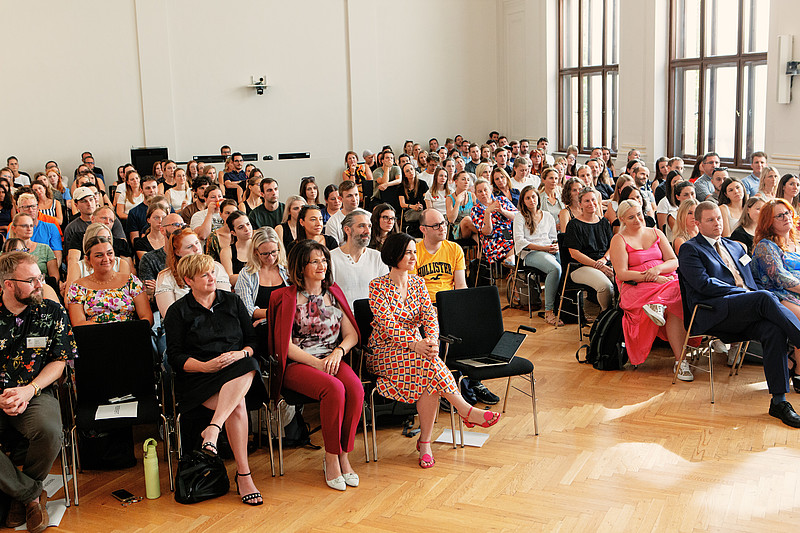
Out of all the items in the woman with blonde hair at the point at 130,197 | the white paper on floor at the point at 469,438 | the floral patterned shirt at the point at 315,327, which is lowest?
the white paper on floor at the point at 469,438

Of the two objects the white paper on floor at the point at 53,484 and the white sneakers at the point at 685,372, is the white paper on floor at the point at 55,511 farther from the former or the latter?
the white sneakers at the point at 685,372

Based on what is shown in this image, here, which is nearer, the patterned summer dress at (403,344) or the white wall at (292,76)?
the patterned summer dress at (403,344)

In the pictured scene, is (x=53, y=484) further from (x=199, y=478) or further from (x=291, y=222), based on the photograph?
(x=291, y=222)

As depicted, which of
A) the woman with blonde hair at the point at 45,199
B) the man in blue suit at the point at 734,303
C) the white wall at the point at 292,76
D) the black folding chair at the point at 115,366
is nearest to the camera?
the black folding chair at the point at 115,366

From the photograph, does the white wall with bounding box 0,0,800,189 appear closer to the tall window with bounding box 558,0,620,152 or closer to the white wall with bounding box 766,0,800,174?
the tall window with bounding box 558,0,620,152

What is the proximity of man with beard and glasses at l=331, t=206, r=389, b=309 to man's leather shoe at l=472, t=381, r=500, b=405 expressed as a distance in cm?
98

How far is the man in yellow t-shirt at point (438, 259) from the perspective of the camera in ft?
18.5

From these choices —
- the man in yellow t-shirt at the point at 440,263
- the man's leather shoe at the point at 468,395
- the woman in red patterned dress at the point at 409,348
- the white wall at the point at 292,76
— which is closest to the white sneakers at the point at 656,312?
the man in yellow t-shirt at the point at 440,263

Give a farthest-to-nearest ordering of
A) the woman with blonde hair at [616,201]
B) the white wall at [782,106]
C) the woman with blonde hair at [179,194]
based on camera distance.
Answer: the white wall at [782,106] → the woman with blonde hair at [179,194] → the woman with blonde hair at [616,201]

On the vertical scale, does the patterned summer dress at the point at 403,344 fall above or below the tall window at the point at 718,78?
below

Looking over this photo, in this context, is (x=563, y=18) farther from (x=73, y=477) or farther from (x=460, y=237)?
(x=73, y=477)

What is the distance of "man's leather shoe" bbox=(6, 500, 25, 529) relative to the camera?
3836 mm

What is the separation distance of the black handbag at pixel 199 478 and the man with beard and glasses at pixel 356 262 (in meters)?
1.55

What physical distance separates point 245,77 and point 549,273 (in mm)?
10126
